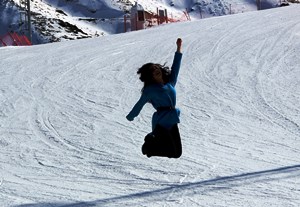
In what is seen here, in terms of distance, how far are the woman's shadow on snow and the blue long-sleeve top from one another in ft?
3.99

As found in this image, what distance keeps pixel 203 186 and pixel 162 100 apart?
1.76 m

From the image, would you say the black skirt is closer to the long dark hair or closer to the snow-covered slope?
the long dark hair

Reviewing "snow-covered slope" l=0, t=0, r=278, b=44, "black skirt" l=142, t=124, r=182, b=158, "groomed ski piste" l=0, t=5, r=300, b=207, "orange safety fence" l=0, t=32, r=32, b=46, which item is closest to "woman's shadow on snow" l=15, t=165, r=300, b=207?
"groomed ski piste" l=0, t=5, r=300, b=207

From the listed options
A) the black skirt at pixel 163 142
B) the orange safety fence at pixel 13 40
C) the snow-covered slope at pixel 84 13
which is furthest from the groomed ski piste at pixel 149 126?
the snow-covered slope at pixel 84 13

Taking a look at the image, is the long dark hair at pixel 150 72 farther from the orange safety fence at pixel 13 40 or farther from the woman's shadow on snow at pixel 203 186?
the orange safety fence at pixel 13 40

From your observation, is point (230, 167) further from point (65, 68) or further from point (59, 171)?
point (65, 68)

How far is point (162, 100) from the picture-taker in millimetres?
6129

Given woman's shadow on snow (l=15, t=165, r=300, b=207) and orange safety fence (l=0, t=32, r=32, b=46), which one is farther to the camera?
orange safety fence (l=0, t=32, r=32, b=46)

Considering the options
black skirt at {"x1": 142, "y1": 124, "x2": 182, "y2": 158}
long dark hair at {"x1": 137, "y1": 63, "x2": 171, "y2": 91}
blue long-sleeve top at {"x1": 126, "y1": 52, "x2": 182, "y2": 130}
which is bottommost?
black skirt at {"x1": 142, "y1": 124, "x2": 182, "y2": 158}

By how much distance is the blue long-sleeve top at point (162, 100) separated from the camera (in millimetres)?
6059

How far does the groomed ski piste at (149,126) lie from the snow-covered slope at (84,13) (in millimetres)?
40560

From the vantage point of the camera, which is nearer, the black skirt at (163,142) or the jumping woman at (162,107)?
the jumping woman at (162,107)

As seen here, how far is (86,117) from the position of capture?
12.1m

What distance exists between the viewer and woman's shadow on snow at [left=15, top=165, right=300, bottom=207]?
7.03m
